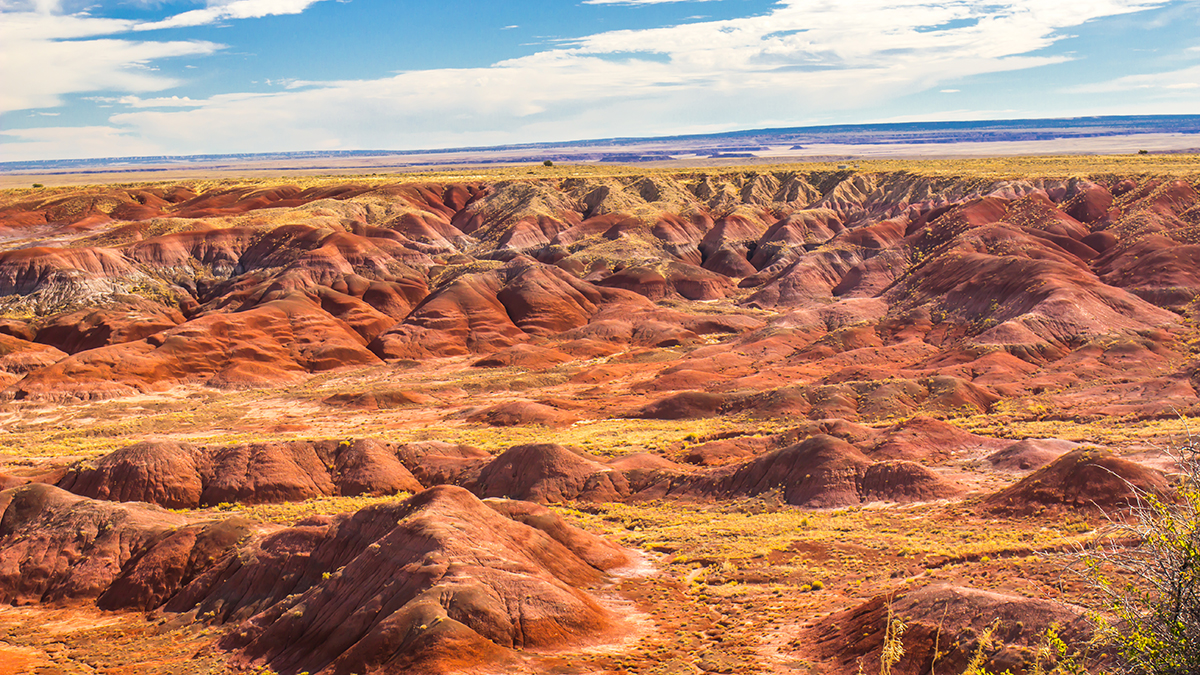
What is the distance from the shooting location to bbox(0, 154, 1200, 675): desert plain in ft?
92.7

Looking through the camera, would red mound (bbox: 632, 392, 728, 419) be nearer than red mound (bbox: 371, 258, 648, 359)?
Yes

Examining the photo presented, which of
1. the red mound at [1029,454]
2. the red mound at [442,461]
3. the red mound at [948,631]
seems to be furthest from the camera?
the red mound at [442,461]

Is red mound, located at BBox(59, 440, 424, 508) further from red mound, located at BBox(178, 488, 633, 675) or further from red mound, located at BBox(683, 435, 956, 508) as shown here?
red mound, located at BBox(683, 435, 956, 508)

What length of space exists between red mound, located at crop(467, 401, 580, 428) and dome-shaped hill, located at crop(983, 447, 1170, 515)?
35.3 m

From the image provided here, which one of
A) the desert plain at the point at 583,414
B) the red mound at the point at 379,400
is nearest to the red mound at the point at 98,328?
the desert plain at the point at 583,414

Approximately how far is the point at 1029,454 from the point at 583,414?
34.1 m

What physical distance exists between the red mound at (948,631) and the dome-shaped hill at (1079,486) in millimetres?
15340

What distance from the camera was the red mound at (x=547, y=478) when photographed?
48.2 metres

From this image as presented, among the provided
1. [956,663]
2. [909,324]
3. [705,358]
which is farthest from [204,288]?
[956,663]

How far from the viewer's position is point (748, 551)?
37344 millimetres

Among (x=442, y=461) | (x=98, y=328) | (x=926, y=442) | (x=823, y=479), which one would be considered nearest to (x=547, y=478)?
(x=442, y=461)

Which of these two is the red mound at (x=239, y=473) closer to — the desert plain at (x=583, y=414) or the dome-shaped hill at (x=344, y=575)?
the desert plain at (x=583, y=414)

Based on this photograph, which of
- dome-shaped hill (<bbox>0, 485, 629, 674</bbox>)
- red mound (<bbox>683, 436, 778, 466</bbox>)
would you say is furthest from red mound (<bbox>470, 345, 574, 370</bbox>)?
dome-shaped hill (<bbox>0, 485, 629, 674</bbox>)

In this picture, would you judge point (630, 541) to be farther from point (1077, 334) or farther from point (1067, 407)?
point (1077, 334)
